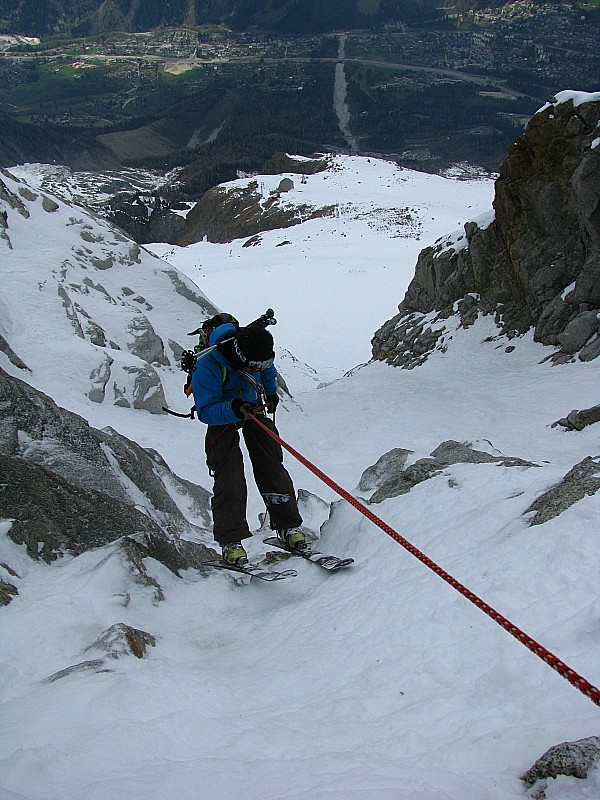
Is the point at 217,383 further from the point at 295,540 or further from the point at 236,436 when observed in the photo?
the point at 295,540

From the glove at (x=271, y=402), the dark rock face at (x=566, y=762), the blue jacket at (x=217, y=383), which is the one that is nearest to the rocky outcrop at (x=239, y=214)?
the glove at (x=271, y=402)

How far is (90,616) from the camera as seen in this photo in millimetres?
3865

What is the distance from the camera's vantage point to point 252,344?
5047mm

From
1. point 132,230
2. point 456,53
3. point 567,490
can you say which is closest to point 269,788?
point 567,490

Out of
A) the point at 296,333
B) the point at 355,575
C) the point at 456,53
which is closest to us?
the point at 355,575

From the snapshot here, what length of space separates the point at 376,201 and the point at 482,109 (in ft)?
311

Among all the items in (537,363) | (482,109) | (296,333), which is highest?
(482,109)

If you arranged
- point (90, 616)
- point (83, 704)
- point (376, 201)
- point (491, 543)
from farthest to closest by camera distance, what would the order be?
point (376, 201)
point (491, 543)
point (90, 616)
point (83, 704)

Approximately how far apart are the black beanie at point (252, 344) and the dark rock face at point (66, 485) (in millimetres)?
1774

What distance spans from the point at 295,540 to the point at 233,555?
0.60m

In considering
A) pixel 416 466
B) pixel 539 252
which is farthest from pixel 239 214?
pixel 416 466

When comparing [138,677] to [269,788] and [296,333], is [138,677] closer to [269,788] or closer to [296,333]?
[269,788]

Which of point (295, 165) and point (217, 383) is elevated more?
point (295, 165)

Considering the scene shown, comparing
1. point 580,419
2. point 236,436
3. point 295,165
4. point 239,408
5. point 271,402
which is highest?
point 295,165
